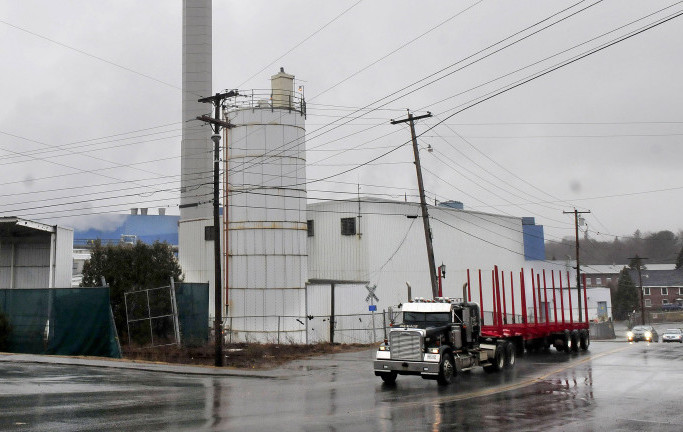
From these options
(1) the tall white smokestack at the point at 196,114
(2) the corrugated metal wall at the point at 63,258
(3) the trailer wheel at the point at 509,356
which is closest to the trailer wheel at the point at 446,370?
(3) the trailer wheel at the point at 509,356

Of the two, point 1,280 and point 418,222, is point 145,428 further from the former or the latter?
point 418,222

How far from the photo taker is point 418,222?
4900 centimetres

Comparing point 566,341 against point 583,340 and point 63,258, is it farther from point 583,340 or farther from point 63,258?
point 63,258

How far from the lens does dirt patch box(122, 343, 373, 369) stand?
2632 centimetres

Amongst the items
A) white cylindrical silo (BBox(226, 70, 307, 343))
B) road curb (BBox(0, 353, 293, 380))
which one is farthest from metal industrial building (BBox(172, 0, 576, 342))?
road curb (BBox(0, 353, 293, 380))

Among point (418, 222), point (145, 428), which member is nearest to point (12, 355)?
point (145, 428)

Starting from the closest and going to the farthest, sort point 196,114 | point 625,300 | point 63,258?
point 63,258, point 196,114, point 625,300

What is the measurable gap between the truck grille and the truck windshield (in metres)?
1.10

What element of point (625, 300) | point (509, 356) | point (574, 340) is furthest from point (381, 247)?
point (625, 300)

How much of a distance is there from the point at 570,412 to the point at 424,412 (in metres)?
3.31

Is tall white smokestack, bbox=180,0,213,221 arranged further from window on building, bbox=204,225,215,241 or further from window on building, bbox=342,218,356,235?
window on building, bbox=342,218,356,235

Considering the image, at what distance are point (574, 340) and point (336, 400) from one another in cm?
2215

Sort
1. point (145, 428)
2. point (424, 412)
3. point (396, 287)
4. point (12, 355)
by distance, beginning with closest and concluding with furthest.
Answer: point (145, 428) → point (424, 412) → point (12, 355) → point (396, 287)

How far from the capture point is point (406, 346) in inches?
770
